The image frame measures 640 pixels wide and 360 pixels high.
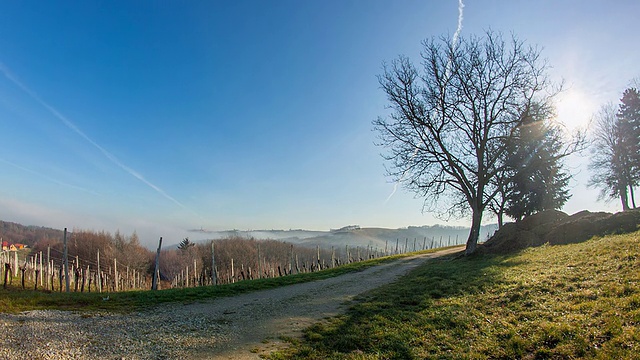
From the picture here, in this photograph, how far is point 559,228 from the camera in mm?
16641

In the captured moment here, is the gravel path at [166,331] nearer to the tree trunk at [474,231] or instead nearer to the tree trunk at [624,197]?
the tree trunk at [474,231]

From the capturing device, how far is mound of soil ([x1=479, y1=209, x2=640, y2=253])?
47.2ft

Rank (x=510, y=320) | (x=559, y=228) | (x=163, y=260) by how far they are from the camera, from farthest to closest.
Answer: (x=163, y=260) < (x=559, y=228) < (x=510, y=320)

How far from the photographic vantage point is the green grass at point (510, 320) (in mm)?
5070

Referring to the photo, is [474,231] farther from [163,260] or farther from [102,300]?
[163,260]

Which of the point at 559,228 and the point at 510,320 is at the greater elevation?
the point at 559,228

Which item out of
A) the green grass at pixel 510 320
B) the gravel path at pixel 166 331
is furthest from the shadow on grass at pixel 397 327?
the gravel path at pixel 166 331

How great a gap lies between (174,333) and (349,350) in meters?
3.81

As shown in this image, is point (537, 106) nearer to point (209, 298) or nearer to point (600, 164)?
point (600, 164)

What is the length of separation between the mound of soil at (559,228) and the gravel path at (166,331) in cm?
1233

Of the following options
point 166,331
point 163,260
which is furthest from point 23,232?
point 166,331

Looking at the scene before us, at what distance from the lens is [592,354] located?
179 inches

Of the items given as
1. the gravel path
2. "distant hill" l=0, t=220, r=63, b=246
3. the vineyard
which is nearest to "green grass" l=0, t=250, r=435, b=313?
the gravel path

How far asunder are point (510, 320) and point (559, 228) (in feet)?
43.7
